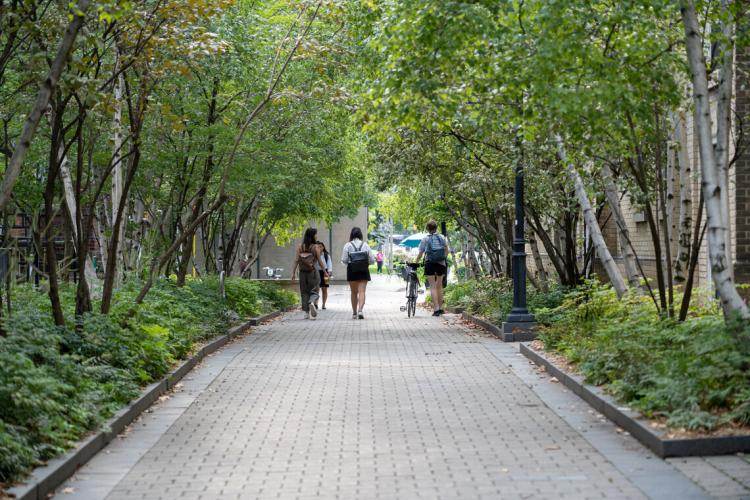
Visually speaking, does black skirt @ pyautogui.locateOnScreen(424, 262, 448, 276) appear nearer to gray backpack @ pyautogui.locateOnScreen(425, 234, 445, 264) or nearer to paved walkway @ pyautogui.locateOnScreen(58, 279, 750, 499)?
gray backpack @ pyautogui.locateOnScreen(425, 234, 445, 264)

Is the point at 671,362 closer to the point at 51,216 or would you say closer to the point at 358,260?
the point at 51,216

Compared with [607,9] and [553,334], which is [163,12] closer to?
[607,9]

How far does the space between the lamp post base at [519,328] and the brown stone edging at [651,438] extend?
6297 millimetres

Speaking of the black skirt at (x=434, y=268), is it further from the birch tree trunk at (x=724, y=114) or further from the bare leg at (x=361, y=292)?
the birch tree trunk at (x=724, y=114)

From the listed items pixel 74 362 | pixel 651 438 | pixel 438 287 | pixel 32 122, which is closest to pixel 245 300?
pixel 438 287

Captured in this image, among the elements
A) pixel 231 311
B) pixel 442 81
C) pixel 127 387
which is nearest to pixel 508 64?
pixel 442 81

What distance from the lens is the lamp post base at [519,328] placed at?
17.2 metres

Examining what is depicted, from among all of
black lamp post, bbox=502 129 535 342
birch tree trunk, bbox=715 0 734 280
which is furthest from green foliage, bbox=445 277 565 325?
birch tree trunk, bbox=715 0 734 280

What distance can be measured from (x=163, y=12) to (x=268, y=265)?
47.8 m

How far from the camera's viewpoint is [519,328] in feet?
56.7

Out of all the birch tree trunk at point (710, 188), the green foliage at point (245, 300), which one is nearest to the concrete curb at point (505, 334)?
the green foliage at point (245, 300)

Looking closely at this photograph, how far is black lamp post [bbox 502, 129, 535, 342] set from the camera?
1720cm

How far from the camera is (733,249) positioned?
16.4 m

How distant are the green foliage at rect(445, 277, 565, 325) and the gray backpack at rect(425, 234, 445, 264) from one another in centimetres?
119
